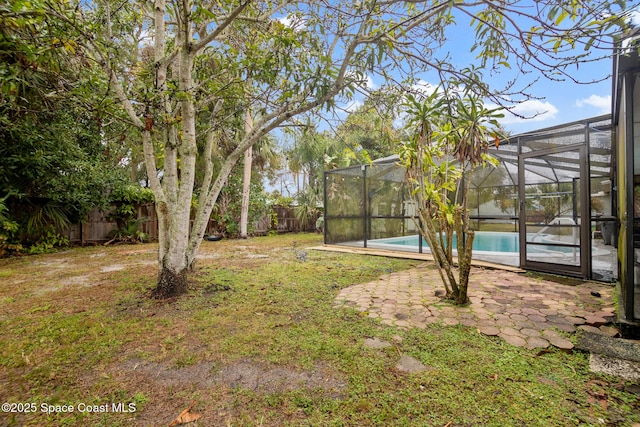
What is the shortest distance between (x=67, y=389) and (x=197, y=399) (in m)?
0.81

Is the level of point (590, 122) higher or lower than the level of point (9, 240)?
higher

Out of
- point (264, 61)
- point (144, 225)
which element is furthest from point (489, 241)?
point (144, 225)

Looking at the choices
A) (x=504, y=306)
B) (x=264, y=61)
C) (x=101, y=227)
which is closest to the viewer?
(x=504, y=306)

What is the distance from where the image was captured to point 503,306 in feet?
9.66

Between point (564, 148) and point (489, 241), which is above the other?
point (564, 148)

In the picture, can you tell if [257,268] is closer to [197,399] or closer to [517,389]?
[197,399]

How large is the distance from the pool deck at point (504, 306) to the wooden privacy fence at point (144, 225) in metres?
8.27

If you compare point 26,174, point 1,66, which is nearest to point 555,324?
point 1,66

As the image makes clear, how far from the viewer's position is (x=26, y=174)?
5980mm

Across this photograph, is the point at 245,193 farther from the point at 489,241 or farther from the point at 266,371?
the point at 266,371

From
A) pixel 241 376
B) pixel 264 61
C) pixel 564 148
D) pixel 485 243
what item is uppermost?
pixel 264 61

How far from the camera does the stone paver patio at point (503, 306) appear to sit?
241cm

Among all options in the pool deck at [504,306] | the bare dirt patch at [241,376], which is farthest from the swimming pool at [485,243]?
the bare dirt patch at [241,376]

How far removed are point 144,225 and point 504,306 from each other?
1007cm
